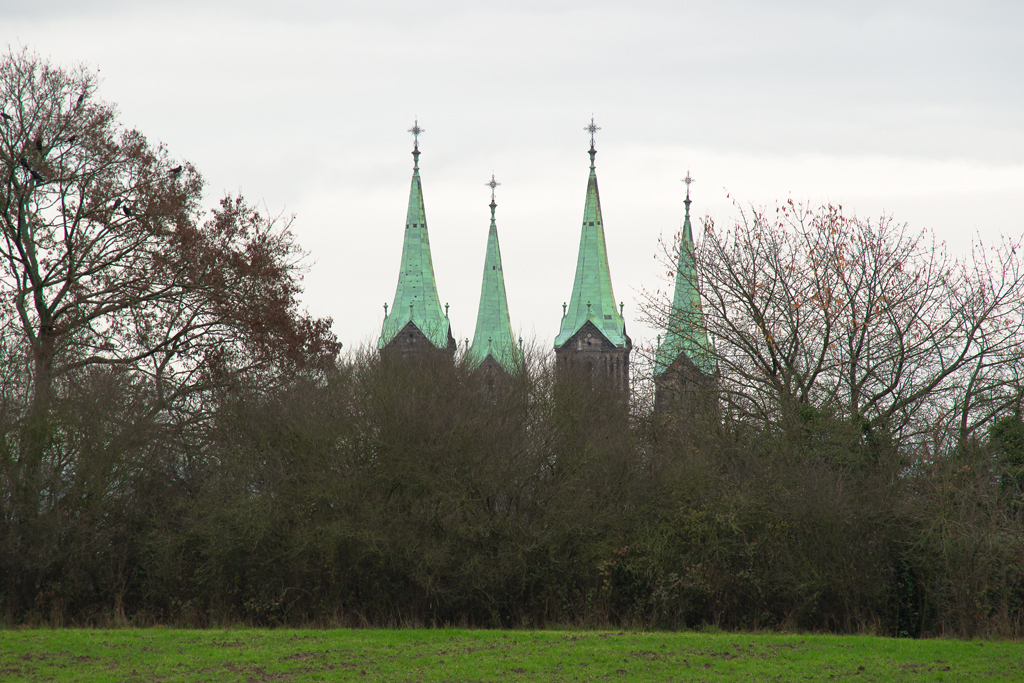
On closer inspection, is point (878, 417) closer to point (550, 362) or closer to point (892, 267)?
point (892, 267)

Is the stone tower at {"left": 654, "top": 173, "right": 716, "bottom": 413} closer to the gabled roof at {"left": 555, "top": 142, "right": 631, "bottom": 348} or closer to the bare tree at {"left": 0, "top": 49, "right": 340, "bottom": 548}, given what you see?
the bare tree at {"left": 0, "top": 49, "right": 340, "bottom": 548}

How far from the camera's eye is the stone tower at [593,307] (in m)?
59.4

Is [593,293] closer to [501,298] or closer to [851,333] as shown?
[501,298]

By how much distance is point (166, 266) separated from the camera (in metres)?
23.7

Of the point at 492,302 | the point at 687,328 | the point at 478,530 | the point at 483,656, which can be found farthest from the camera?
the point at 492,302

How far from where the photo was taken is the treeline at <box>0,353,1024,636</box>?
59.7 ft

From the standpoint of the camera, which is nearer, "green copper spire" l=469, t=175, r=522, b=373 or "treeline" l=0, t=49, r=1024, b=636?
"treeline" l=0, t=49, r=1024, b=636

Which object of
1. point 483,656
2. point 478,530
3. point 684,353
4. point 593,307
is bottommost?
point 483,656

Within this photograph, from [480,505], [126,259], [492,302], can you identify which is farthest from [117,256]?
[492,302]

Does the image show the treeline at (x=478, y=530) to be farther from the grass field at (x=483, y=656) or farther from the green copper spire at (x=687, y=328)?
the green copper spire at (x=687, y=328)

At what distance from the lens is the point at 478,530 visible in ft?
60.0

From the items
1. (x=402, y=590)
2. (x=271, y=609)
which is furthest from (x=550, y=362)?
(x=271, y=609)

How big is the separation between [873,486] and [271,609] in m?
10.0

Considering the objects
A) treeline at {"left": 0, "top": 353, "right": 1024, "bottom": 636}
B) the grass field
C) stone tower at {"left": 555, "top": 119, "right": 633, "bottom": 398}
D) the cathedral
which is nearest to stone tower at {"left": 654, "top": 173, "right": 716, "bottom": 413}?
treeline at {"left": 0, "top": 353, "right": 1024, "bottom": 636}
